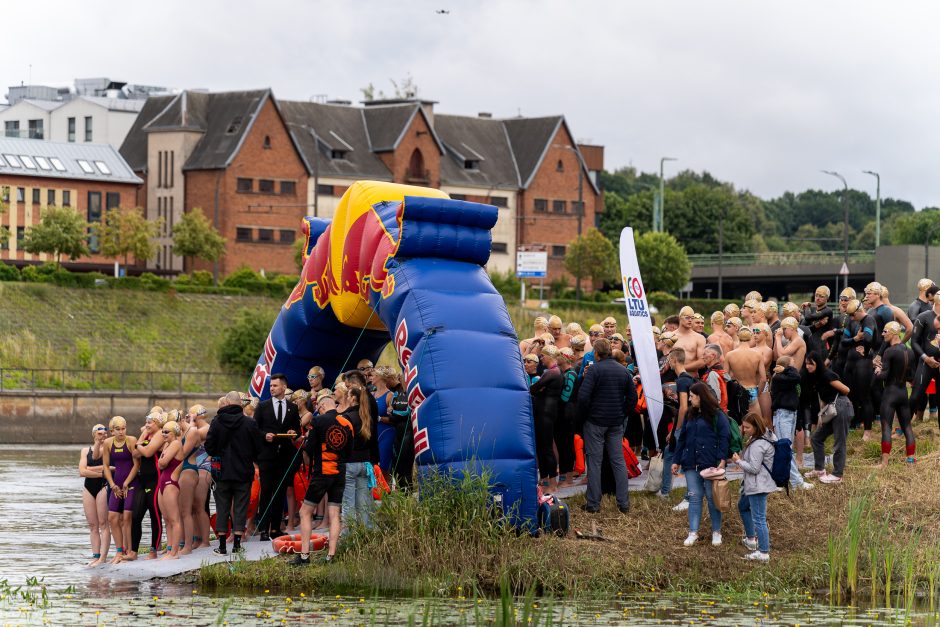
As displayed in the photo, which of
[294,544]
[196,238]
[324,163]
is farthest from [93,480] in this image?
[324,163]

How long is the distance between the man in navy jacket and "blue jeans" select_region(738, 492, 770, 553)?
1.62 m

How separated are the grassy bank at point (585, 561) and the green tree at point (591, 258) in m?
65.6

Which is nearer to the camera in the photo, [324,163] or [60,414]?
[60,414]

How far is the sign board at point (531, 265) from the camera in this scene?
271 feet

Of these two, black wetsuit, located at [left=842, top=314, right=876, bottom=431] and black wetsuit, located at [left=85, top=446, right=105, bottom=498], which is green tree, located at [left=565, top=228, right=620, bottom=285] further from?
black wetsuit, located at [left=85, top=446, right=105, bottom=498]

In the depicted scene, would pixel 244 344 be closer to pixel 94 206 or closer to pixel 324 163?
pixel 94 206

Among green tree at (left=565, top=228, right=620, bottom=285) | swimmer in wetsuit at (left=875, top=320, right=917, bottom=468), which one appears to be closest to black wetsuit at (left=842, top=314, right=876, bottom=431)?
swimmer in wetsuit at (left=875, top=320, right=917, bottom=468)

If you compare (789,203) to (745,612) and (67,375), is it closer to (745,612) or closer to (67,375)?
(67,375)

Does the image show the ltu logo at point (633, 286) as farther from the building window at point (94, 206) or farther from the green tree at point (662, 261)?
the green tree at point (662, 261)

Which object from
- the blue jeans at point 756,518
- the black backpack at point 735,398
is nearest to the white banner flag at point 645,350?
the black backpack at point 735,398

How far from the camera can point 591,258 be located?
8244cm

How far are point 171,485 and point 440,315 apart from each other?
133 inches

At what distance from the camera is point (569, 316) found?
2800 inches

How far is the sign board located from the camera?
82.8 meters
